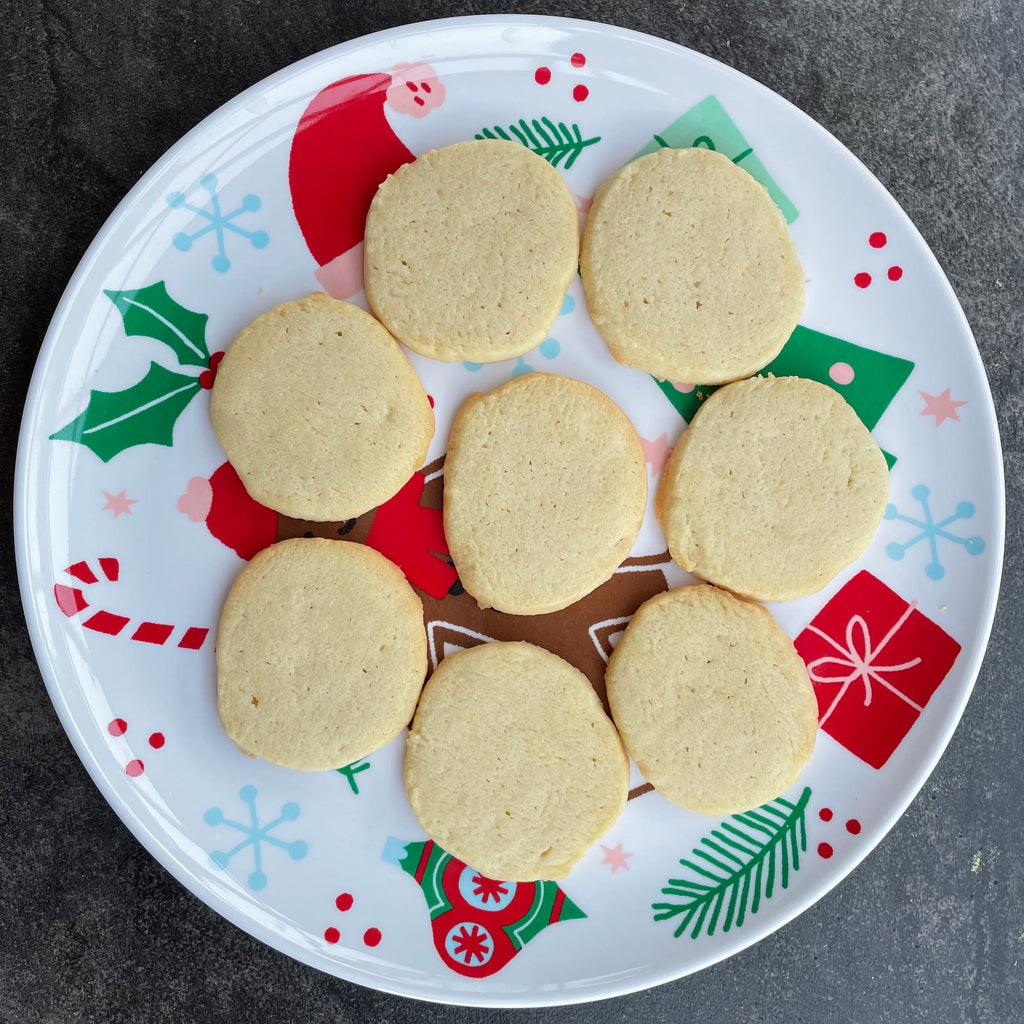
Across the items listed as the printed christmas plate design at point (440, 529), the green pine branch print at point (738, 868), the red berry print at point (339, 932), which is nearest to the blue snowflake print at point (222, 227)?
the printed christmas plate design at point (440, 529)

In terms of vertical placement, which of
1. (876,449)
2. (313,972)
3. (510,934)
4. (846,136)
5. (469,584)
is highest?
(846,136)

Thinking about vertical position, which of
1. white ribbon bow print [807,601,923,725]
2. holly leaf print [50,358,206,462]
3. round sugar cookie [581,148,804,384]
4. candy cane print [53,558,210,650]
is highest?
round sugar cookie [581,148,804,384]

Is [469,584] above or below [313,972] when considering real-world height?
above

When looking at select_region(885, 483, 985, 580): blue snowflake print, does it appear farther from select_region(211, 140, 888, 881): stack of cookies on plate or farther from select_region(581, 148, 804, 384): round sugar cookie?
select_region(581, 148, 804, 384): round sugar cookie

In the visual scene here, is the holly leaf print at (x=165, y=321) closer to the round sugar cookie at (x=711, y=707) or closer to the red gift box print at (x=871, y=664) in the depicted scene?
the round sugar cookie at (x=711, y=707)

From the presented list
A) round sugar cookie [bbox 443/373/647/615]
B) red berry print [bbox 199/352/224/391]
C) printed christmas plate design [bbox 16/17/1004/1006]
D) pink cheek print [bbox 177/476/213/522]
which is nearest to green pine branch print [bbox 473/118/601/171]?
printed christmas plate design [bbox 16/17/1004/1006]

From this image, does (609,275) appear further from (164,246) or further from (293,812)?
(293,812)

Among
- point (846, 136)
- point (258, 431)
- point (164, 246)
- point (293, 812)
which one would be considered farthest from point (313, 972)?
point (846, 136)

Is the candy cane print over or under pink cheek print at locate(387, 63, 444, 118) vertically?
under
